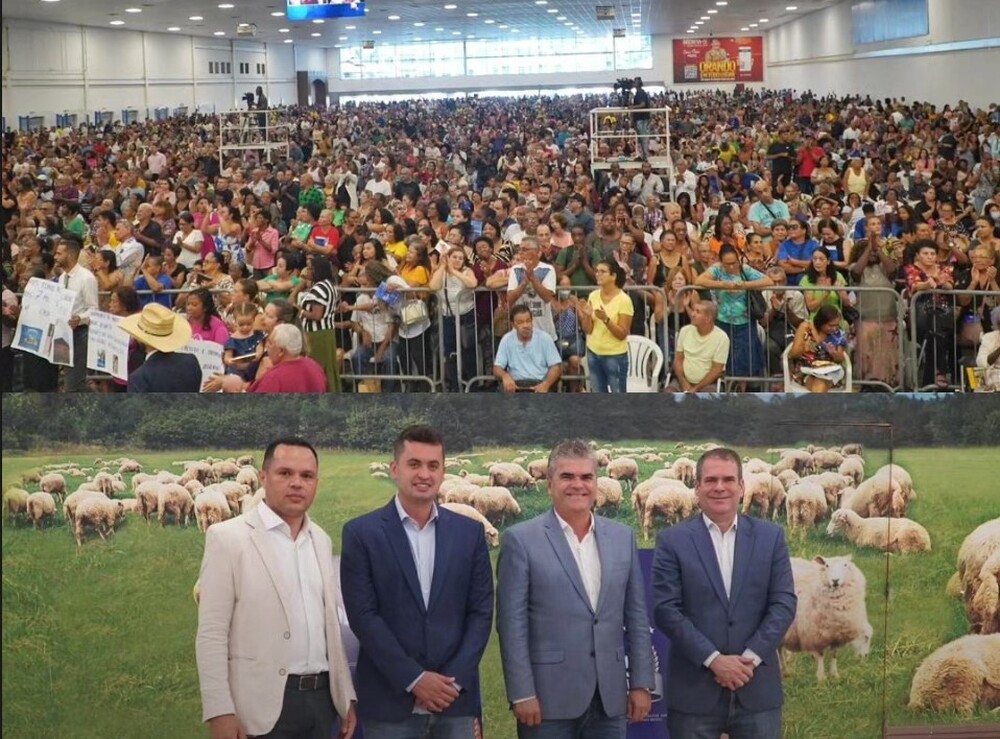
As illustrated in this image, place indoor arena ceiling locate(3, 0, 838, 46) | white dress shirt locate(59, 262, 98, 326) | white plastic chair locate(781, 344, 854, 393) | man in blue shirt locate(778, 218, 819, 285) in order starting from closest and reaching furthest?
1. white plastic chair locate(781, 344, 854, 393)
2. white dress shirt locate(59, 262, 98, 326)
3. man in blue shirt locate(778, 218, 819, 285)
4. indoor arena ceiling locate(3, 0, 838, 46)

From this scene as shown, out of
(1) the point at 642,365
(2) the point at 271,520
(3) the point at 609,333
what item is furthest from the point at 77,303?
(2) the point at 271,520

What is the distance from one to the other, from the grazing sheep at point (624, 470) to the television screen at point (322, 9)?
1553 centimetres

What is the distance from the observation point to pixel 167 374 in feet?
29.3

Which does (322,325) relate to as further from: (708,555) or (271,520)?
(708,555)

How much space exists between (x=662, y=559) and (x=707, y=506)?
0.91 ft

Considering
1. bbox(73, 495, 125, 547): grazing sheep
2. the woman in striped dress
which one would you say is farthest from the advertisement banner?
bbox(73, 495, 125, 547): grazing sheep

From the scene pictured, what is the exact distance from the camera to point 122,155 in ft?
90.4

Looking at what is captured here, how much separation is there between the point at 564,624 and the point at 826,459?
2028 mm

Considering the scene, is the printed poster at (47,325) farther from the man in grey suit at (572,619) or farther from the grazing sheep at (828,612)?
the grazing sheep at (828,612)

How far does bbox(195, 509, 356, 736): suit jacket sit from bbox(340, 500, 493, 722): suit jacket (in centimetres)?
13

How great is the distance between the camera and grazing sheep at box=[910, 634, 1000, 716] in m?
7.37

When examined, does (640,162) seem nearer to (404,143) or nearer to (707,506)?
(404,143)

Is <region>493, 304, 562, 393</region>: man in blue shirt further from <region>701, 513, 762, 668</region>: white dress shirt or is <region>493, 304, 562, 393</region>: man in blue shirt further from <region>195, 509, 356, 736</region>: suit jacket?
<region>195, 509, 356, 736</region>: suit jacket

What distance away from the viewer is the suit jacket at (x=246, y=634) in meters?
5.69
